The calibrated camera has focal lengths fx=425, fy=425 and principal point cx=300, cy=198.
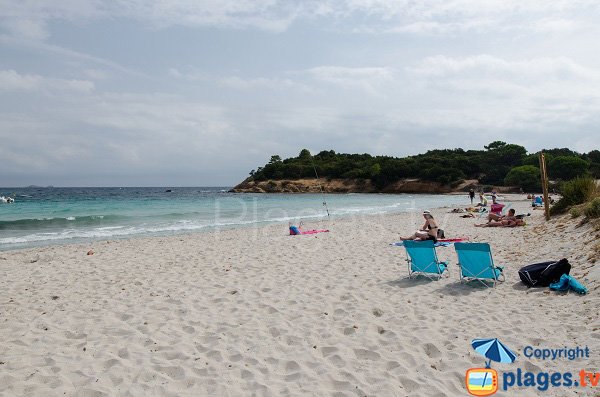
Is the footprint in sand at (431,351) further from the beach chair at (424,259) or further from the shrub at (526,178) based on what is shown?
the shrub at (526,178)

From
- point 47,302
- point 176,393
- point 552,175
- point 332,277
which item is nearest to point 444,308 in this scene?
point 332,277

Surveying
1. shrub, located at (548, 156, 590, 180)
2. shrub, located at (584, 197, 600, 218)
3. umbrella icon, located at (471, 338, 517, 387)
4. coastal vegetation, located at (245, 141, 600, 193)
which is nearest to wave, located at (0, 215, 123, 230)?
shrub, located at (584, 197, 600, 218)

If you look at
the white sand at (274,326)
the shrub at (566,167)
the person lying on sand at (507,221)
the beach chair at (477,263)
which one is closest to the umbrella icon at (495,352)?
the white sand at (274,326)

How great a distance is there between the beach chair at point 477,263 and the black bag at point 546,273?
0.47 meters

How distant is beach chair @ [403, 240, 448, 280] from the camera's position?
24.5 feet

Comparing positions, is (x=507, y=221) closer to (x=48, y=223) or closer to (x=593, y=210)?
(x=593, y=210)

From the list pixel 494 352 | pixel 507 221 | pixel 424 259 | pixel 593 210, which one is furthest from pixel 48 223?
pixel 494 352

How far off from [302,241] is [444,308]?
7.61 m

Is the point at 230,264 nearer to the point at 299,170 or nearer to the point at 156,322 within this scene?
the point at 156,322

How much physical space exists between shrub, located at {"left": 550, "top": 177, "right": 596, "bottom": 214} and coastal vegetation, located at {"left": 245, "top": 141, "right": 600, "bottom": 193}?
4841cm

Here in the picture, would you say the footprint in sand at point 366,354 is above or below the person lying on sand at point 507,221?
below

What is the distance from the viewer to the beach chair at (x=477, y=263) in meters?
6.88

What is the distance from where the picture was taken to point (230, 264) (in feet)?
31.0

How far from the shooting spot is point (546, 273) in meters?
6.61
